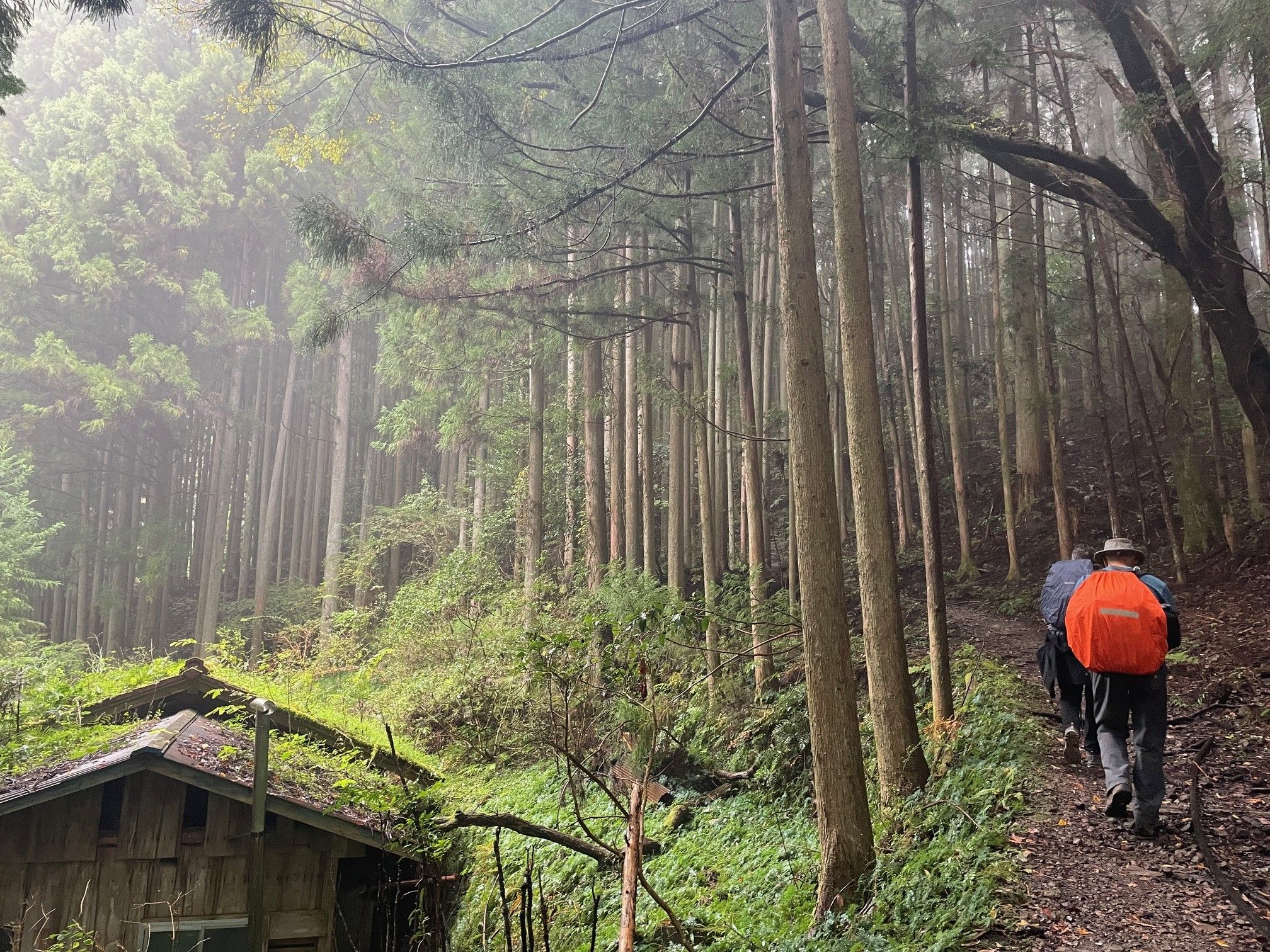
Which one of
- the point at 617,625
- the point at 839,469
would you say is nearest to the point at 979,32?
the point at 839,469

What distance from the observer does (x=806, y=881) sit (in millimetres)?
5406

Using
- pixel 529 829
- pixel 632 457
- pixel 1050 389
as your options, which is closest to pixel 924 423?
pixel 529 829

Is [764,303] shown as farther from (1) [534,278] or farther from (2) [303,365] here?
(2) [303,365]

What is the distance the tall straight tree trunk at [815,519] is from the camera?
14.7 ft

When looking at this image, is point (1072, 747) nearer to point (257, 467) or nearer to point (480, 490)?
point (480, 490)

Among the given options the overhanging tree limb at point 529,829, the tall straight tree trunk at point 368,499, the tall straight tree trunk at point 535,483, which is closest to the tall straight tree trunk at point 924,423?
→ the overhanging tree limb at point 529,829

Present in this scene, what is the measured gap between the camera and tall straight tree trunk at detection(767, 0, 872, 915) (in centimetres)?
447

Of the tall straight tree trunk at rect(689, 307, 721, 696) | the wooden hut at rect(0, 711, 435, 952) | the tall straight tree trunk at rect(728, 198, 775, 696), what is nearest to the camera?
the wooden hut at rect(0, 711, 435, 952)

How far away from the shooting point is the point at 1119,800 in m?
4.24

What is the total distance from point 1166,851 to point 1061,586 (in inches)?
77.2

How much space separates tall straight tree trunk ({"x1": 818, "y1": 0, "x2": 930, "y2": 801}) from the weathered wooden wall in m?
5.88

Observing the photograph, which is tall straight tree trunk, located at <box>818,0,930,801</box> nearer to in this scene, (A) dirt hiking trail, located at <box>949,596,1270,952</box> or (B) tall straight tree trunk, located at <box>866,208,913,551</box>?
(A) dirt hiking trail, located at <box>949,596,1270,952</box>

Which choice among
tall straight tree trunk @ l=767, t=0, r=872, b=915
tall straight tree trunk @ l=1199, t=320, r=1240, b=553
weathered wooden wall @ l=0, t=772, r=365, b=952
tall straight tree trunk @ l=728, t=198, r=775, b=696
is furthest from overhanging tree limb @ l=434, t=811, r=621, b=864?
tall straight tree trunk @ l=1199, t=320, r=1240, b=553

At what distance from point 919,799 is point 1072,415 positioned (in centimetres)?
1700
